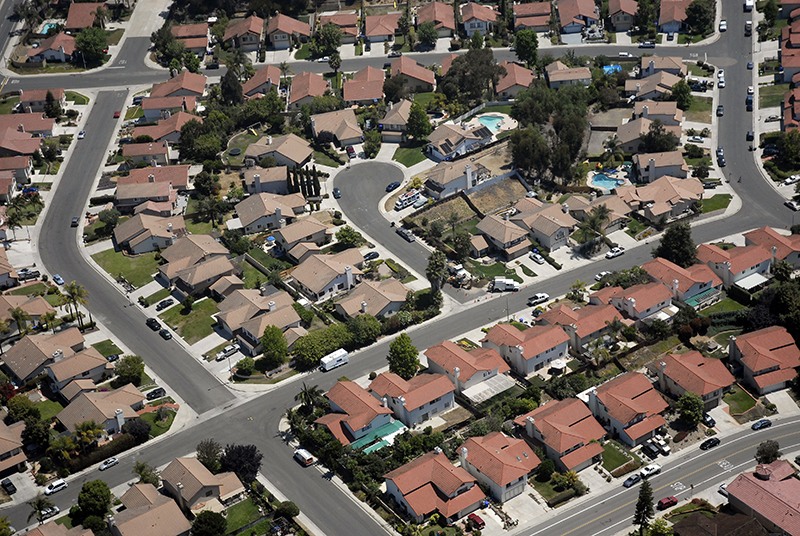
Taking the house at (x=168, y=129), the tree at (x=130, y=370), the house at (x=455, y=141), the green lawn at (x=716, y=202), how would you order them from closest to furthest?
the tree at (x=130, y=370)
the green lawn at (x=716, y=202)
the house at (x=455, y=141)
the house at (x=168, y=129)

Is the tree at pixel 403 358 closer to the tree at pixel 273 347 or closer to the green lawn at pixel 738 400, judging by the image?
the tree at pixel 273 347

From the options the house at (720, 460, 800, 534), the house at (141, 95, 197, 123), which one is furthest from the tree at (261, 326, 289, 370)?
the house at (141, 95, 197, 123)

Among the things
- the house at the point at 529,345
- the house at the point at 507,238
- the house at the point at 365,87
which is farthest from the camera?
the house at the point at 365,87

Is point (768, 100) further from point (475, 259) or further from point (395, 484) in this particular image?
point (395, 484)

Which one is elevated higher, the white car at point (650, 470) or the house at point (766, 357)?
the house at point (766, 357)

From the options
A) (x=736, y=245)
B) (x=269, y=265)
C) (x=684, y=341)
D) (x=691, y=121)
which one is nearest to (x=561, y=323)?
(x=684, y=341)

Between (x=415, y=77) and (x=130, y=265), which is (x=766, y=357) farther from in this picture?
(x=415, y=77)

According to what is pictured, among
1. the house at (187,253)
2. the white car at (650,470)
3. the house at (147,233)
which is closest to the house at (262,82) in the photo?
the house at (147,233)
